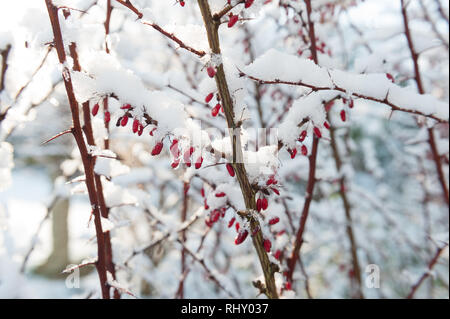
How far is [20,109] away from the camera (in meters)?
1.60

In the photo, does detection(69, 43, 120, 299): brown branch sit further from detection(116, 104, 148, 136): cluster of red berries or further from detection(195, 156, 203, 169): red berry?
detection(195, 156, 203, 169): red berry

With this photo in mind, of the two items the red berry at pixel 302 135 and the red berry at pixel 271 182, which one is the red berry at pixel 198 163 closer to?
the red berry at pixel 271 182

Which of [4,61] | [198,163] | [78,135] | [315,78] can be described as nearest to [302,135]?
[315,78]

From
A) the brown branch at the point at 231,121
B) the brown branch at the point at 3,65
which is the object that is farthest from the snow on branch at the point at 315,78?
the brown branch at the point at 3,65

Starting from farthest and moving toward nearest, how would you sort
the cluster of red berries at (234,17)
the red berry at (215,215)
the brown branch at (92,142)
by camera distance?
the red berry at (215,215) < the brown branch at (92,142) < the cluster of red berries at (234,17)

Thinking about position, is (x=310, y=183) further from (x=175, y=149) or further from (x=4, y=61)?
(x=4, y=61)

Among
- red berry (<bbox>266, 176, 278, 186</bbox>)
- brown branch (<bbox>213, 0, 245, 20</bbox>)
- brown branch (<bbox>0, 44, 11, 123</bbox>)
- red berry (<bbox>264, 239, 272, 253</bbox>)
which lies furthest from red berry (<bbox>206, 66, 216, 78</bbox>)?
brown branch (<bbox>0, 44, 11, 123</bbox>)

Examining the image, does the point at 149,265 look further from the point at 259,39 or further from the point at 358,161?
the point at 358,161

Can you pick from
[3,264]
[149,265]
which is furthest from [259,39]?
[149,265]

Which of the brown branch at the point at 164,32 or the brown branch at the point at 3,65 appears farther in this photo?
the brown branch at the point at 3,65

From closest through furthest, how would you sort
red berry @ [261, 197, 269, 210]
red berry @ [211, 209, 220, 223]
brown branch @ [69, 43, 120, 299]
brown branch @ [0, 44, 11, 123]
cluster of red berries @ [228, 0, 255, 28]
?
cluster of red berries @ [228, 0, 255, 28], red berry @ [261, 197, 269, 210], brown branch @ [69, 43, 120, 299], red berry @ [211, 209, 220, 223], brown branch @ [0, 44, 11, 123]

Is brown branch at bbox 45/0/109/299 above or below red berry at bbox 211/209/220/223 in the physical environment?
above
